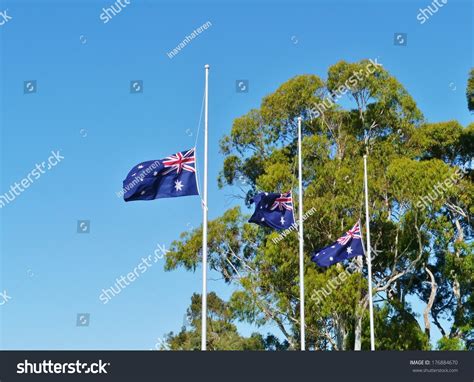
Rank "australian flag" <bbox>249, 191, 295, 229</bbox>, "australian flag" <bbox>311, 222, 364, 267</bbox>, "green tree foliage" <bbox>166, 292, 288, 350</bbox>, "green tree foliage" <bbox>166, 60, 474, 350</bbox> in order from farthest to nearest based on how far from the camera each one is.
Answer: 1. "green tree foliage" <bbox>166, 292, 288, 350</bbox>
2. "green tree foliage" <bbox>166, 60, 474, 350</bbox>
3. "australian flag" <bbox>311, 222, 364, 267</bbox>
4. "australian flag" <bbox>249, 191, 295, 229</bbox>

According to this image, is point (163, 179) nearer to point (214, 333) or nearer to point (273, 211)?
point (273, 211)

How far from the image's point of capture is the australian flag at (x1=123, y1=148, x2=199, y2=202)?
66.4 feet

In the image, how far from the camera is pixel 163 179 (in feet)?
67.0

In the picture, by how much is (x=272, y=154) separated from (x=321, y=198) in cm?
544

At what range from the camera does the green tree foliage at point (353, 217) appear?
124ft

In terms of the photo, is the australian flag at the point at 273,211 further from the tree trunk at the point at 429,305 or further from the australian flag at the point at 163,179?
the tree trunk at the point at 429,305

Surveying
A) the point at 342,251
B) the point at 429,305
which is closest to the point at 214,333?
the point at 429,305

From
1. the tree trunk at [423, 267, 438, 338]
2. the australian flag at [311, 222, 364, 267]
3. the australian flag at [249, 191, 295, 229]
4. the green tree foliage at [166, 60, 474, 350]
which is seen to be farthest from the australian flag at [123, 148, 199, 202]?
the tree trunk at [423, 267, 438, 338]

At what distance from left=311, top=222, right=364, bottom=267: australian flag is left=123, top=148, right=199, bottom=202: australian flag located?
8.07 meters

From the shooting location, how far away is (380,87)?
4178cm

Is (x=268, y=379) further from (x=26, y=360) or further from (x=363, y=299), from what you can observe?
(x=363, y=299)

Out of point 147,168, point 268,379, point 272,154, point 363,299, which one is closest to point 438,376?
point 268,379

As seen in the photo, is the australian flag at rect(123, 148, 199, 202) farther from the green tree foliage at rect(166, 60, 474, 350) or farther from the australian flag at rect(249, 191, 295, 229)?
the green tree foliage at rect(166, 60, 474, 350)

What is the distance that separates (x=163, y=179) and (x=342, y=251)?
30.0 feet
